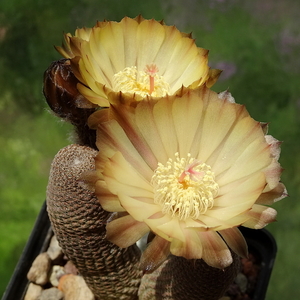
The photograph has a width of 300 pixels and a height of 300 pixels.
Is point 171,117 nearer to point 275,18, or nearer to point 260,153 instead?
point 260,153

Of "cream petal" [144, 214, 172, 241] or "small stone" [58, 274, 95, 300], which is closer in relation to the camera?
"cream petal" [144, 214, 172, 241]

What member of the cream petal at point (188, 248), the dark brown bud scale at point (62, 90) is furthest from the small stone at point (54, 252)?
the cream petal at point (188, 248)

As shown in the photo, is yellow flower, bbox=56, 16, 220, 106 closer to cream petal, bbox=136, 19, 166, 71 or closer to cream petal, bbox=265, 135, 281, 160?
cream petal, bbox=136, 19, 166, 71

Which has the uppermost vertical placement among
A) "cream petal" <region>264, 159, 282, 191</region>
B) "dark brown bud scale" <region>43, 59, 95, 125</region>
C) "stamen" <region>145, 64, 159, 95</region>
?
"stamen" <region>145, 64, 159, 95</region>

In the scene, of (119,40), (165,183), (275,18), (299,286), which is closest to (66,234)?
(165,183)

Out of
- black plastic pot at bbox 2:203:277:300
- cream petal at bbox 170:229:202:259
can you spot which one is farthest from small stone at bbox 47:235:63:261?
cream petal at bbox 170:229:202:259

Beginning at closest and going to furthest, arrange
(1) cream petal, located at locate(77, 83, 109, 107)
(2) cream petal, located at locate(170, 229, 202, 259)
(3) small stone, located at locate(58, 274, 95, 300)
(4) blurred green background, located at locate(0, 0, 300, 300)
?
1. (2) cream petal, located at locate(170, 229, 202, 259)
2. (1) cream petal, located at locate(77, 83, 109, 107)
3. (3) small stone, located at locate(58, 274, 95, 300)
4. (4) blurred green background, located at locate(0, 0, 300, 300)
